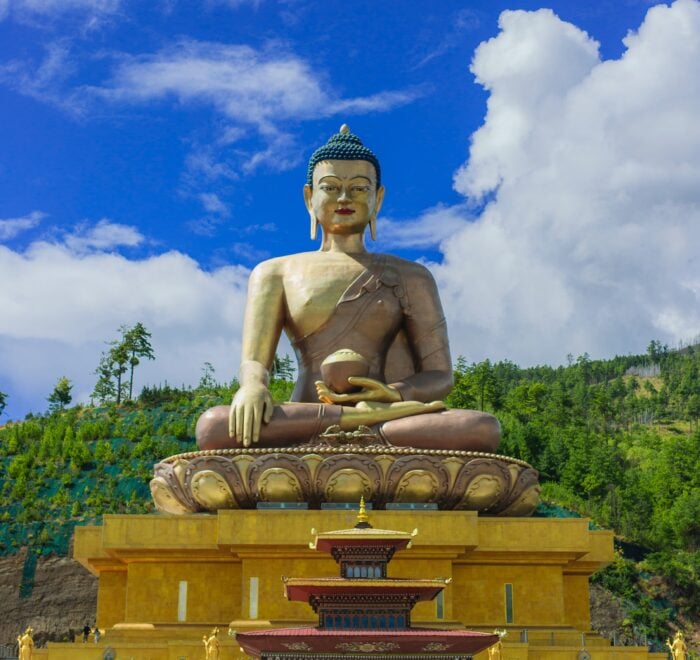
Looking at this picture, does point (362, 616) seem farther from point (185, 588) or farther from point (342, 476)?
point (185, 588)

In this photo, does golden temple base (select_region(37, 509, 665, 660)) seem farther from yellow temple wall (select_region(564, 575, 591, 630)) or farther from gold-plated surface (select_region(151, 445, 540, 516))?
yellow temple wall (select_region(564, 575, 591, 630))

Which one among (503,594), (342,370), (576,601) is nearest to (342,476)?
(342,370)

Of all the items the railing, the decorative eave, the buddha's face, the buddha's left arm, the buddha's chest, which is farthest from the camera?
the buddha's face

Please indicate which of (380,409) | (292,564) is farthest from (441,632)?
(380,409)

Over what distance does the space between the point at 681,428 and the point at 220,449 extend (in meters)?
56.3

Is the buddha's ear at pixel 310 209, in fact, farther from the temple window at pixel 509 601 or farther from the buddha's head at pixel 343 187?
the temple window at pixel 509 601

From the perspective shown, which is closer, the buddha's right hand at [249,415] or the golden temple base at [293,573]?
Answer: the golden temple base at [293,573]

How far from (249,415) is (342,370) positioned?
4.59 feet

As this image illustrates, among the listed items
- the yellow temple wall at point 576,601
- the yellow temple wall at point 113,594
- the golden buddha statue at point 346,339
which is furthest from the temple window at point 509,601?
the yellow temple wall at point 113,594

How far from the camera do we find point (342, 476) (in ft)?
41.5

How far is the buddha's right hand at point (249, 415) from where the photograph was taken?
513 inches

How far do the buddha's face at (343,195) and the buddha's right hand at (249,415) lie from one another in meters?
3.18

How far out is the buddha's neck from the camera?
15.5 m

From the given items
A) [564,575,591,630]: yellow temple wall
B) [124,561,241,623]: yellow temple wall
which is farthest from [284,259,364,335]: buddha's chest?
[564,575,591,630]: yellow temple wall
